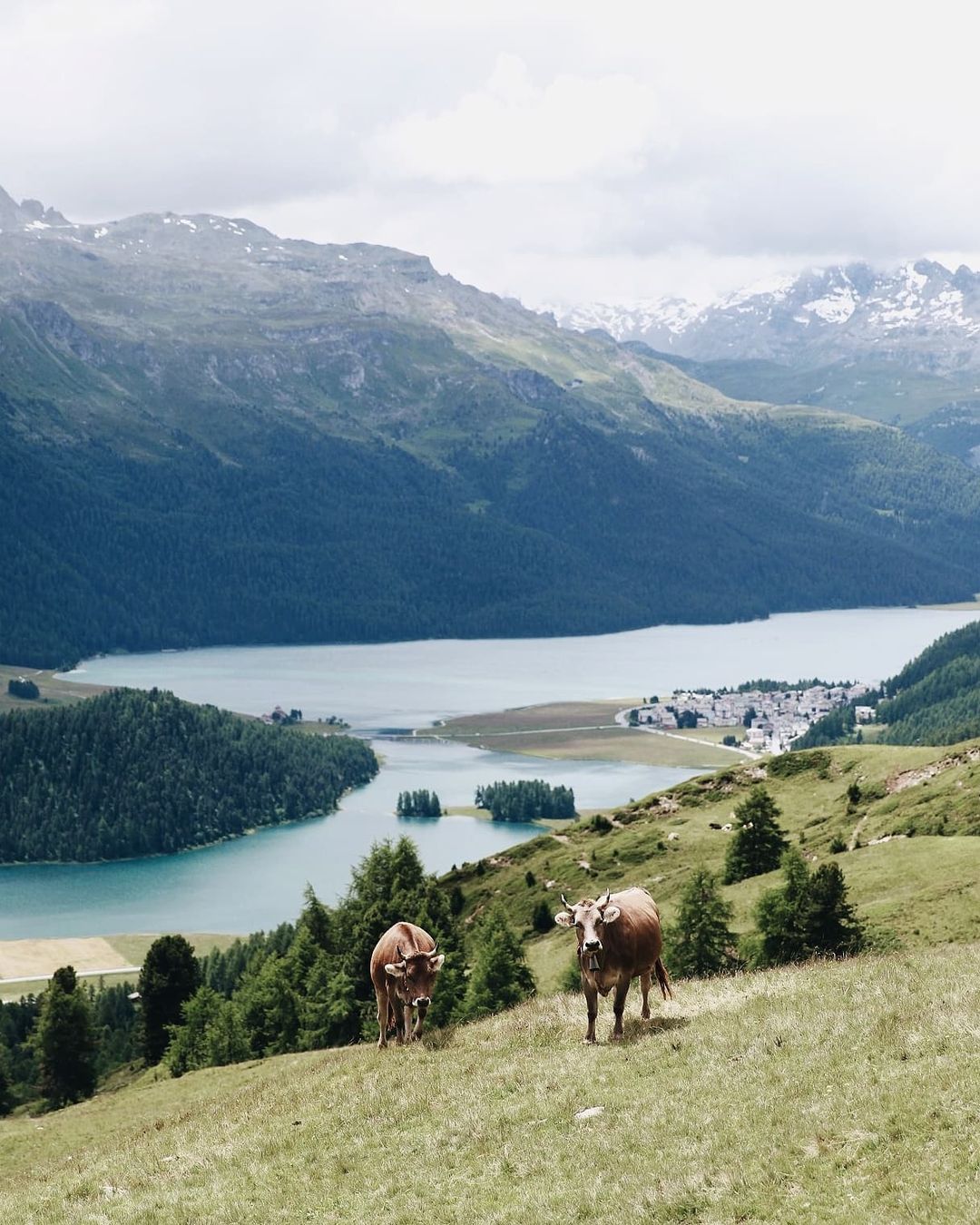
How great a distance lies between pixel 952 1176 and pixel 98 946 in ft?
508

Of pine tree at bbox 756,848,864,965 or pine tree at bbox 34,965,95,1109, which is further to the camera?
pine tree at bbox 34,965,95,1109

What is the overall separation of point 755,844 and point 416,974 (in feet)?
159

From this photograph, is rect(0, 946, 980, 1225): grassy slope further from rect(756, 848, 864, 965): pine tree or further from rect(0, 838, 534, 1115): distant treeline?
rect(0, 838, 534, 1115): distant treeline

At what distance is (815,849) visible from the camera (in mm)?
77812

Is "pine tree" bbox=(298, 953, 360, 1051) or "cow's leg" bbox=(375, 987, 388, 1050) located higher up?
"cow's leg" bbox=(375, 987, 388, 1050)

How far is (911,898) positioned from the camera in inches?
2030

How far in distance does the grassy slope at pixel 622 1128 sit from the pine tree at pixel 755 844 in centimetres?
4598

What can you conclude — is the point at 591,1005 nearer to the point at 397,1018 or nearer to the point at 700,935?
the point at 397,1018

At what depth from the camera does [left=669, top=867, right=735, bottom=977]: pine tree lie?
5628 cm

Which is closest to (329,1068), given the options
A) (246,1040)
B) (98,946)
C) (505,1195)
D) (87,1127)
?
(87,1127)

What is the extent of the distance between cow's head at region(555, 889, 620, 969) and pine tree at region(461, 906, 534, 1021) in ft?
85.2

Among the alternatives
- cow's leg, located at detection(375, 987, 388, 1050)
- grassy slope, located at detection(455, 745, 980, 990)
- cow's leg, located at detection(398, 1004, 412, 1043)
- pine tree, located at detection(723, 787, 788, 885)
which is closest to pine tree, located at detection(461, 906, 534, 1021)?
grassy slope, located at detection(455, 745, 980, 990)

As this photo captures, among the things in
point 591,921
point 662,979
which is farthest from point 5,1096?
point 591,921

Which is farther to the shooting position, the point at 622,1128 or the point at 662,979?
the point at 662,979
